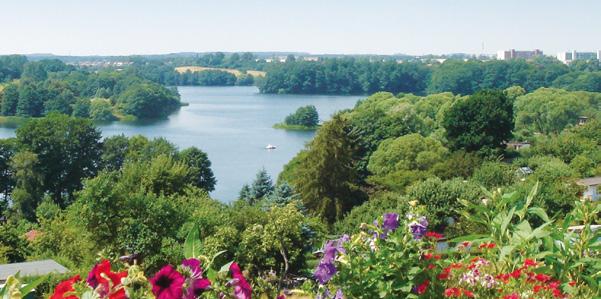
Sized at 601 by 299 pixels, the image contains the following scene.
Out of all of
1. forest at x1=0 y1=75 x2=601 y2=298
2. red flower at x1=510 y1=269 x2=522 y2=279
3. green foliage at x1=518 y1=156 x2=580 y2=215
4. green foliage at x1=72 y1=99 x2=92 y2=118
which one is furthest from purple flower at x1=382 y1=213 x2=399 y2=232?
green foliage at x1=72 y1=99 x2=92 y2=118

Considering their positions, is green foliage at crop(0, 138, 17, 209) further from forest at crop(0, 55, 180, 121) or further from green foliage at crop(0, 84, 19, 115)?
green foliage at crop(0, 84, 19, 115)

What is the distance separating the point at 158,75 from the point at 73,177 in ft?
290

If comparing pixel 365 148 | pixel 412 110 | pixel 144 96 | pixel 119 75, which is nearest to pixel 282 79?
pixel 119 75

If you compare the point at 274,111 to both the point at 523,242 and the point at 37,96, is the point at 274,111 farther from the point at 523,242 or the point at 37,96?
the point at 523,242

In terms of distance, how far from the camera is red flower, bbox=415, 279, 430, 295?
237 cm

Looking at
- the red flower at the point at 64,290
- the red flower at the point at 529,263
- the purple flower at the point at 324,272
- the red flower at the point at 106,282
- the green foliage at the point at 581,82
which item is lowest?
the green foliage at the point at 581,82

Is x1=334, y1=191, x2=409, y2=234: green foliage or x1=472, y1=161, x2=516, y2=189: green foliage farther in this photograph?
x1=472, y1=161, x2=516, y2=189: green foliage

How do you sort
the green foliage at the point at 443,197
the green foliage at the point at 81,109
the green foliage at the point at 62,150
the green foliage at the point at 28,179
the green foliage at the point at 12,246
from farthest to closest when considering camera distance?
1. the green foliage at the point at 81,109
2. the green foliage at the point at 62,150
3. the green foliage at the point at 28,179
4. the green foliage at the point at 443,197
5. the green foliage at the point at 12,246

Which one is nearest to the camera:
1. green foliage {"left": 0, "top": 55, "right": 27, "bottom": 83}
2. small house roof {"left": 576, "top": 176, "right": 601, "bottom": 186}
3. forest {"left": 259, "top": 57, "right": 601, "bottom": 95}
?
small house roof {"left": 576, "top": 176, "right": 601, "bottom": 186}

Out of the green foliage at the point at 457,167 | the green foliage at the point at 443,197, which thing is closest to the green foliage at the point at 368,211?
the green foliage at the point at 443,197

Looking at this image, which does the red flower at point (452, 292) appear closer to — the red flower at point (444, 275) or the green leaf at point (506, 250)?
the red flower at point (444, 275)

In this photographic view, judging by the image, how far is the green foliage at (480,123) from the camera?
88.6ft

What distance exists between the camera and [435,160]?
25.6 m

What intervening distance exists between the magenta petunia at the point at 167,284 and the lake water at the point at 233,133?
24.5m
